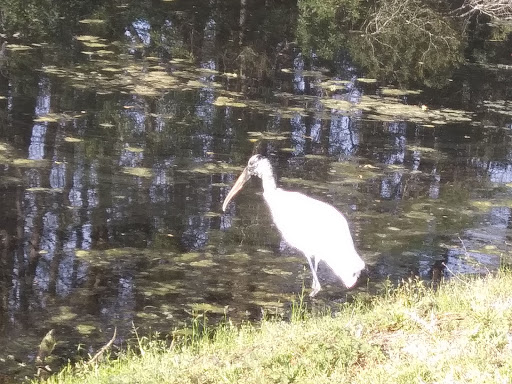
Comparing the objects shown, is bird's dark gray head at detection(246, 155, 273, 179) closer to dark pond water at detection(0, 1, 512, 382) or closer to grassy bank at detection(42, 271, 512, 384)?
dark pond water at detection(0, 1, 512, 382)

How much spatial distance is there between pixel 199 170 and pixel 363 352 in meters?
5.11

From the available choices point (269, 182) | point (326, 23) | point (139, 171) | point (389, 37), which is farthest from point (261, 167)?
point (326, 23)

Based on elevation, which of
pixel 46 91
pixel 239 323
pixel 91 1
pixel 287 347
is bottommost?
pixel 239 323

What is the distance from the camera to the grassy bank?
13.4ft

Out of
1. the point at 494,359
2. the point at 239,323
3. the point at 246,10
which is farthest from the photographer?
the point at 246,10

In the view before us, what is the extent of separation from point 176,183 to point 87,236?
163cm

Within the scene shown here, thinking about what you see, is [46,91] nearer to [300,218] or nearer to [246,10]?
[300,218]

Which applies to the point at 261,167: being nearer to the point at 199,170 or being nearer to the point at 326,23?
the point at 199,170

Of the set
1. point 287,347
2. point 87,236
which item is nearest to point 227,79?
point 87,236

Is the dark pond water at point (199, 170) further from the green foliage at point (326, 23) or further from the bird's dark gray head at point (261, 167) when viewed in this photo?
the bird's dark gray head at point (261, 167)

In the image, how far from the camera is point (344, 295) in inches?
275

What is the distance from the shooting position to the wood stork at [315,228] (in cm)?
619

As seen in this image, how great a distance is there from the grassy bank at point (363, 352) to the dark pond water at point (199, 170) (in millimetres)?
1152

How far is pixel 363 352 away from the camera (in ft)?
14.4
